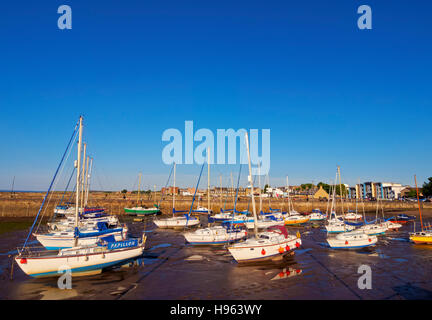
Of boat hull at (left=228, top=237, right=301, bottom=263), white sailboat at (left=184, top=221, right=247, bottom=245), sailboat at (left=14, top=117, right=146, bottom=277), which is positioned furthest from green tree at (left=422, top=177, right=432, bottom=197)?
sailboat at (left=14, top=117, right=146, bottom=277)

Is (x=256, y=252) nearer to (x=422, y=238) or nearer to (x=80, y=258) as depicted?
(x=80, y=258)

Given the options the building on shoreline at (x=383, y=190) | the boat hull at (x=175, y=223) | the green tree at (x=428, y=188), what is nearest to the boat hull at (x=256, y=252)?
the boat hull at (x=175, y=223)

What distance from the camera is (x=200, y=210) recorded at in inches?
2667

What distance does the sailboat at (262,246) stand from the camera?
24.4 m

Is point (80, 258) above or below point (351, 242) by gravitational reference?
above

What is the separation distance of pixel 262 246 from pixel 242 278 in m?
4.86

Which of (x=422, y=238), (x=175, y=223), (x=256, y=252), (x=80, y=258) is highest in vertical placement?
(x=80, y=258)

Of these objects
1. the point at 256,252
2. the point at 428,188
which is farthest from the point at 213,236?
the point at 428,188

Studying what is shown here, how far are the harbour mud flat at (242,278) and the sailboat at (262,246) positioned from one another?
882 mm

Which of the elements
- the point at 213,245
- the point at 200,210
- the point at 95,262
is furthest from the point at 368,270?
the point at 200,210

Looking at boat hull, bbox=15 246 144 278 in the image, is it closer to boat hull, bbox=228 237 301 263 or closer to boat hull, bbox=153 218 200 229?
boat hull, bbox=228 237 301 263

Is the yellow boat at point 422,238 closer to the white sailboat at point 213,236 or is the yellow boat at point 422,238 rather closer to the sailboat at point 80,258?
the white sailboat at point 213,236

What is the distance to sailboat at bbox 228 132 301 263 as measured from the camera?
960 inches

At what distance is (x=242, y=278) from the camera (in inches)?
816
